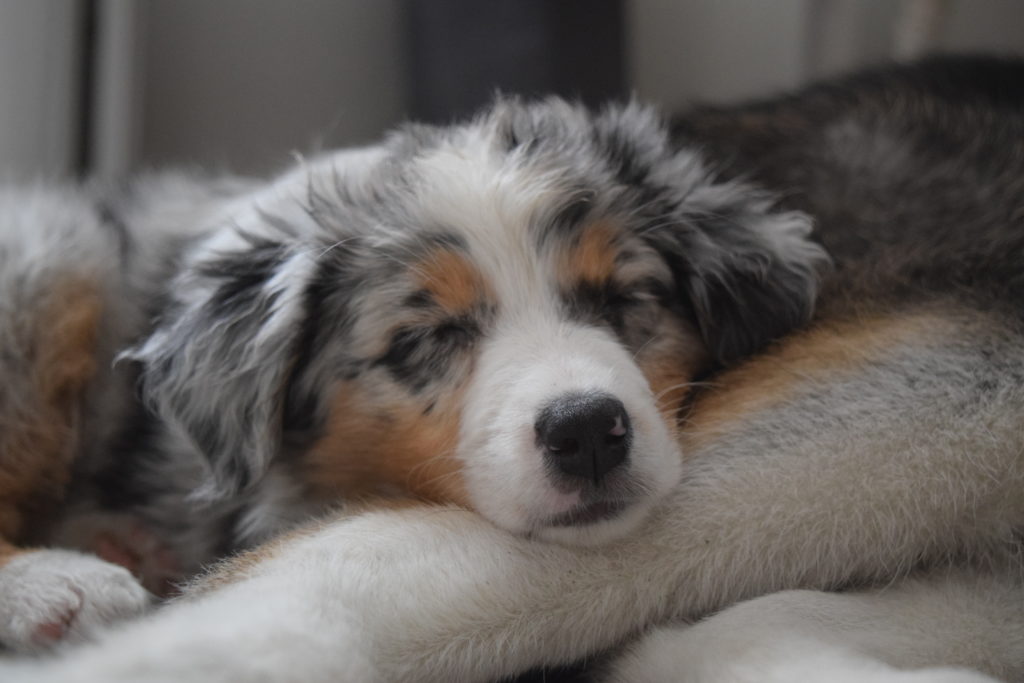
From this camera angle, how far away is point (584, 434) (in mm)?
1652

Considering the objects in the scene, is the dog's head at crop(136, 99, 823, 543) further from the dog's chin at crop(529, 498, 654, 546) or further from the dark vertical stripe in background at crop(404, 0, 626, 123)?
the dark vertical stripe in background at crop(404, 0, 626, 123)

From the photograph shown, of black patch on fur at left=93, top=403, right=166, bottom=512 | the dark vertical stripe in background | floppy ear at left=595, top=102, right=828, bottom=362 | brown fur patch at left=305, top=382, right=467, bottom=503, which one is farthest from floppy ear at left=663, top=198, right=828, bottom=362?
the dark vertical stripe in background

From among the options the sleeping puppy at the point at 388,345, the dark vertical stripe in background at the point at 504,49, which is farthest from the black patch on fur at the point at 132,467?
the dark vertical stripe in background at the point at 504,49

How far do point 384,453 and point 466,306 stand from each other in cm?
33

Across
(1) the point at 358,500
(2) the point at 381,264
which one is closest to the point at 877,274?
Result: (2) the point at 381,264

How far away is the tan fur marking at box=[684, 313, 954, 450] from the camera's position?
186 cm

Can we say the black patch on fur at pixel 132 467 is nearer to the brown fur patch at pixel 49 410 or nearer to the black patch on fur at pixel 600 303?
the brown fur patch at pixel 49 410

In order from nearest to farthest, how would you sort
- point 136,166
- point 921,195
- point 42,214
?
1. point 921,195
2. point 42,214
3. point 136,166

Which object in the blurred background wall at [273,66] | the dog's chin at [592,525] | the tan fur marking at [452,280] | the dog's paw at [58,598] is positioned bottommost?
the dog's paw at [58,598]

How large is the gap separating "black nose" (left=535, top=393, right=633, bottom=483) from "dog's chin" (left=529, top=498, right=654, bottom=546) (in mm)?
59

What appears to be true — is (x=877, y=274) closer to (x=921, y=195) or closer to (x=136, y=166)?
(x=921, y=195)

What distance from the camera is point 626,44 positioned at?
14.0 ft

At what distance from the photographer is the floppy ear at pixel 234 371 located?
2014 mm

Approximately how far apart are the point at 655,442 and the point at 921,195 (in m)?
0.91
